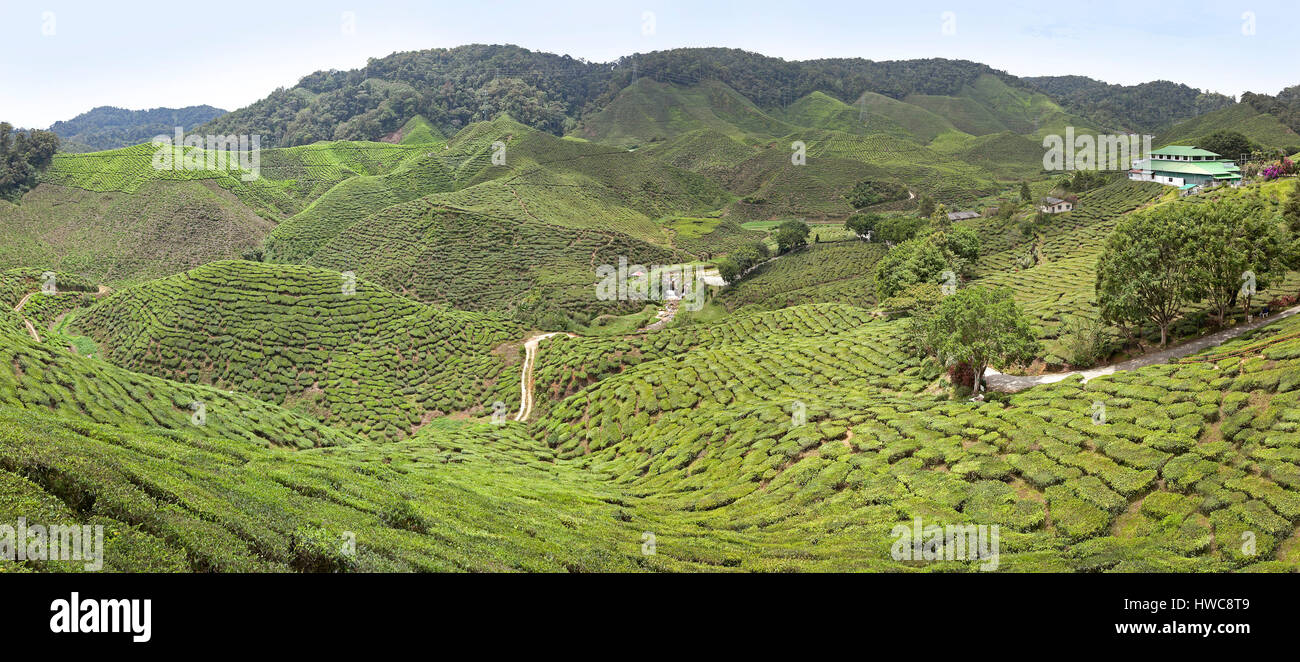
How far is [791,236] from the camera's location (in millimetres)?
103812

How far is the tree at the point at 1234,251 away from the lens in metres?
→ 28.6

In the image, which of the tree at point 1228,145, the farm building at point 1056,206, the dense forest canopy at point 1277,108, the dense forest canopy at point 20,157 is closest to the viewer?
the farm building at point 1056,206

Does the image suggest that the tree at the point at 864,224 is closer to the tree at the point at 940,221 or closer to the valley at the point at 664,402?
the valley at the point at 664,402

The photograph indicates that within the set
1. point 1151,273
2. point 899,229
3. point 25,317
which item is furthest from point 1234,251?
point 25,317

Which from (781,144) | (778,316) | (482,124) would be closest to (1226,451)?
(778,316)

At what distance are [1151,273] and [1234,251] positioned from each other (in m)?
3.15

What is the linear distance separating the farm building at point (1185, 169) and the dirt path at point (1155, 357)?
59.8 meters

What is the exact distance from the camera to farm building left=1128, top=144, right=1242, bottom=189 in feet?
251

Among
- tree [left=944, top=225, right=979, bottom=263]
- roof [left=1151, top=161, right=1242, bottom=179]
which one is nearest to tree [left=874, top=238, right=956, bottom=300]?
tree [left=944, top=225, right=979, bottom=263]

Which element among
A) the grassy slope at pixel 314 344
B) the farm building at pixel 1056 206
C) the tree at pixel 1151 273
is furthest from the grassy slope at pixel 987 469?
the farm building at pixel 1056 206

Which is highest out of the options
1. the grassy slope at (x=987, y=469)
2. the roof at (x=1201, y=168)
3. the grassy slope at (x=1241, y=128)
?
the grassy slope at (x=1241, y=128)

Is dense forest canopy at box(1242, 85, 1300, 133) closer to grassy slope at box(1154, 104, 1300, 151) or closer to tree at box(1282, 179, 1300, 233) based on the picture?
grassy slope at box(1154, 104, 1300, 151)

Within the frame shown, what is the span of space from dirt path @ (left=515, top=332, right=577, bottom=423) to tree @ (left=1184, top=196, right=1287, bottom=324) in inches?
1534
